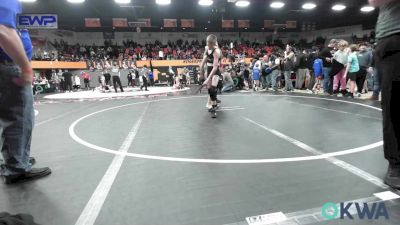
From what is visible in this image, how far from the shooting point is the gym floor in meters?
1.97

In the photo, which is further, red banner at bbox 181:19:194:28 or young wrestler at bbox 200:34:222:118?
red banner at bbox 181:19:194:28

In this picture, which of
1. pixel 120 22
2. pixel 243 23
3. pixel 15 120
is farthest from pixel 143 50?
pixel 15 120

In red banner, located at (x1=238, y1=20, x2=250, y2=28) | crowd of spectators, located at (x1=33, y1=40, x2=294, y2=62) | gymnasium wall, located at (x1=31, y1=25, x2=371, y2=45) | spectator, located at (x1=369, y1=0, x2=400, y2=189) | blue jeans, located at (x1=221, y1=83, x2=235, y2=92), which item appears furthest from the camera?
gymnasium wall, located at (x1=31, y1=25, x2=371, y2=45)

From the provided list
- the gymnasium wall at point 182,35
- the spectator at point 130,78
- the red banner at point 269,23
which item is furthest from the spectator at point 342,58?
the gymnasium wall at point 182,35

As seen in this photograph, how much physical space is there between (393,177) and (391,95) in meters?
0.67

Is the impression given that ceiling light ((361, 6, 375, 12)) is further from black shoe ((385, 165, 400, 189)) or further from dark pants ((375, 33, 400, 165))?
black shoe ((385, 165, 400, 189))

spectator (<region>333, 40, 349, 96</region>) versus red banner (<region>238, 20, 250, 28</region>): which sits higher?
red banner (<region>238, 20, 250, 28</region>)

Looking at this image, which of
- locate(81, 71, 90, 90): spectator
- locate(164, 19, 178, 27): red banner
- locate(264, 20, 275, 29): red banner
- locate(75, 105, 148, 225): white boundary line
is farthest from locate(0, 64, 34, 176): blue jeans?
locate(264, 20, 275, 29): red banner

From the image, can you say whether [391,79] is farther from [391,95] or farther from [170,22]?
[170,22]

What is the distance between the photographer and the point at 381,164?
2.76 metres

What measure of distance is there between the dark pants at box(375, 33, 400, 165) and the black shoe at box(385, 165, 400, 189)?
55 millimetres

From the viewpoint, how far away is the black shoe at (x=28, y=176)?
2.70m

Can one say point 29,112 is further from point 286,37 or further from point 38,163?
point 286,37

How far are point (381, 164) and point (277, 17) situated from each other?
97.3ft
